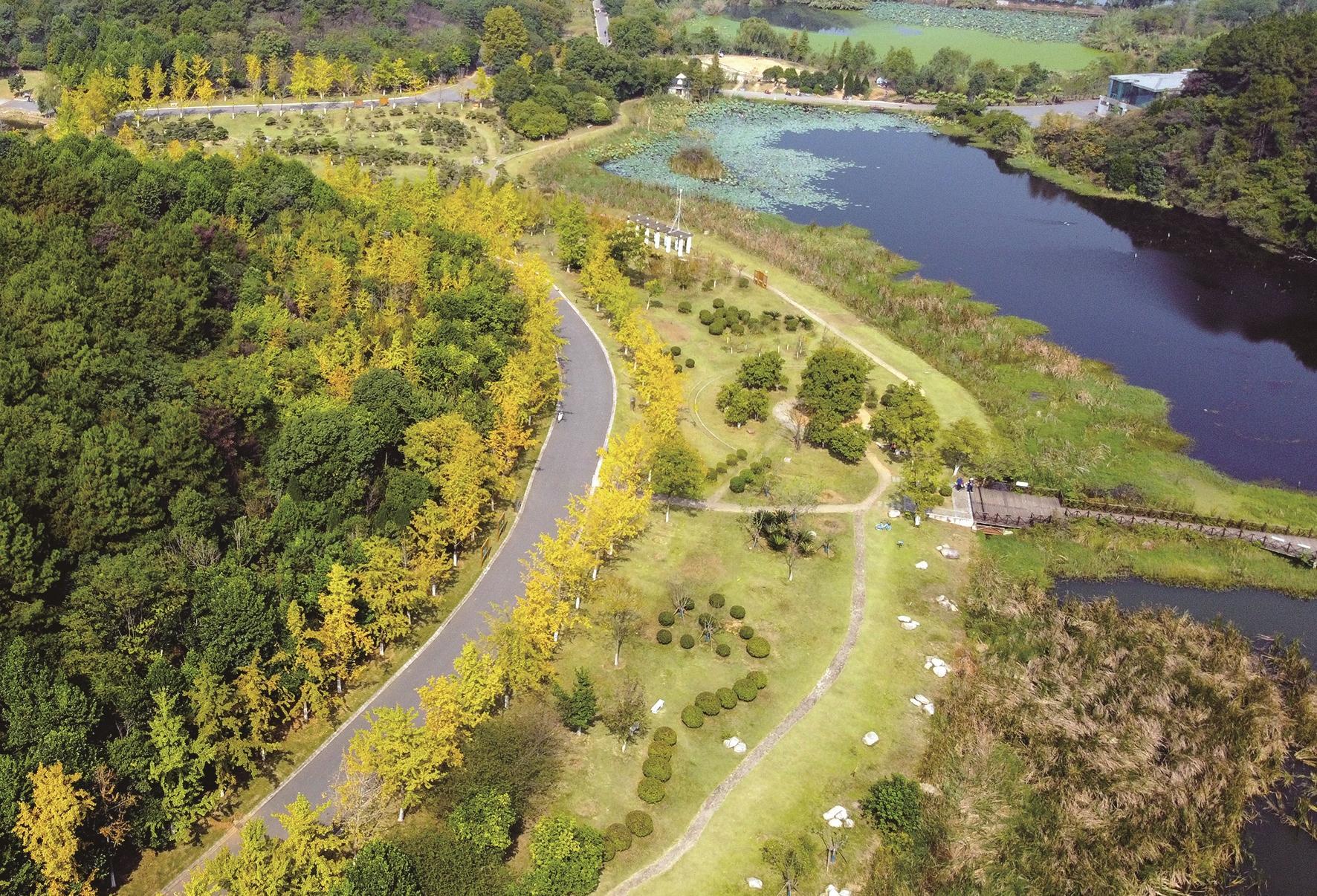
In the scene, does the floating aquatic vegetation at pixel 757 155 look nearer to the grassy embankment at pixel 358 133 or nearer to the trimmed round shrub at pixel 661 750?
the grassy embankment at pixel 358 133

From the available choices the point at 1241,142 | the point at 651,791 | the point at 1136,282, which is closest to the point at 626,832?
the point at 651,791

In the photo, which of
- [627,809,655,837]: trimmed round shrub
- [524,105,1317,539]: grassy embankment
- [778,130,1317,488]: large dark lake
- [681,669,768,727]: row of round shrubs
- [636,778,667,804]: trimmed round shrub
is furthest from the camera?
[778,130,1317,488]: large dark lake

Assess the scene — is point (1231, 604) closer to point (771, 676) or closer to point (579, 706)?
point (771, 676)

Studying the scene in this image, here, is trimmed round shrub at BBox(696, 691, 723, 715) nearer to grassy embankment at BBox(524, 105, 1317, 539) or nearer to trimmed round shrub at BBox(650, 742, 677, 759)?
trimmed round shrub at BBox(650, 742, 677, 759)

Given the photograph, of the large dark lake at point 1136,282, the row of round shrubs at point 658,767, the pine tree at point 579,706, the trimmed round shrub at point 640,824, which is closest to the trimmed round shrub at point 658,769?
the row of round shrubs at point 658,767

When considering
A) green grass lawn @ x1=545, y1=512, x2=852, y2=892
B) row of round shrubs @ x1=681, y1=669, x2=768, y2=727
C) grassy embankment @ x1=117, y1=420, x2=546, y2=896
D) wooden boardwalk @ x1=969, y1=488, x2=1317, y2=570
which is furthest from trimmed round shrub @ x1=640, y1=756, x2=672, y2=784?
wooden boardwalk @ x1=969, y1=488, x2=1317, y2=570

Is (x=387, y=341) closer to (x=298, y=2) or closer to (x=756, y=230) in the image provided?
(x=756, y=230)
